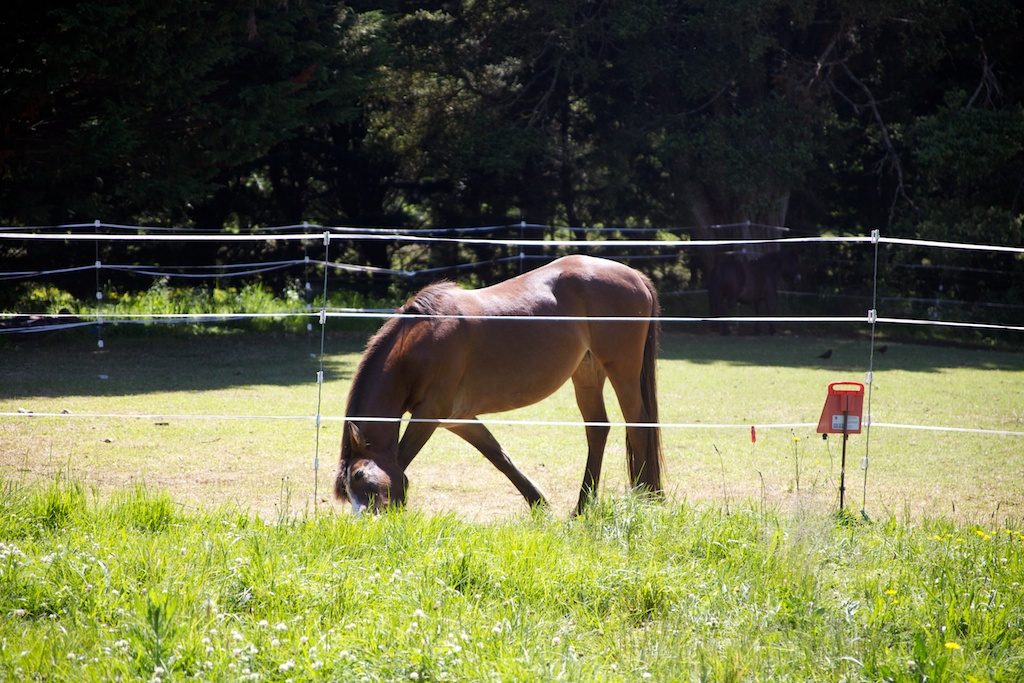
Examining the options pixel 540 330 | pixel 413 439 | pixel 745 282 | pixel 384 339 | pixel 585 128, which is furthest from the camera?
pixel 585 128

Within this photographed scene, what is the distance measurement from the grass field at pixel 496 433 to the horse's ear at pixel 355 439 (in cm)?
49

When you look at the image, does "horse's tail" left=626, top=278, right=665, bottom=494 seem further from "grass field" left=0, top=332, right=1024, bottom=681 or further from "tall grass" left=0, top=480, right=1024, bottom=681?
"tall grass" left=0, top=480, right=1024, bottom=681

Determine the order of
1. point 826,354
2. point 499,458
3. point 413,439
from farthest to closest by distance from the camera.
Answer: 1. point 826,354
2. point 499,458
3. point 413,439

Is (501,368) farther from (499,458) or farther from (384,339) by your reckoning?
(384,339)

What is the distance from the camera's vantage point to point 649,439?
6.13 metres

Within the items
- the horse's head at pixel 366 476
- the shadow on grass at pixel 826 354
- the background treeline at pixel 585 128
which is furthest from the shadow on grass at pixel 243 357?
the horse's head at pixel 366 476

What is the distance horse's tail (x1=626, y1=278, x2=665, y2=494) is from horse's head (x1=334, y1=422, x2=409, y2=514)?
5.06ft

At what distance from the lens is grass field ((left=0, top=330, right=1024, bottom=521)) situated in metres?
6.29

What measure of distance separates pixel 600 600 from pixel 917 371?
10.9m

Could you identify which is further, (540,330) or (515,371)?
(540,330)

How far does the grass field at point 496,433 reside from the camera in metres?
6.29

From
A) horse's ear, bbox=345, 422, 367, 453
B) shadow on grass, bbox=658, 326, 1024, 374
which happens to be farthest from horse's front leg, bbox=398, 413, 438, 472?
shadow on grass, bbox=658, 326, 1024, 374

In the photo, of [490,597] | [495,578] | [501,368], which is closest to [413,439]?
[501,368]

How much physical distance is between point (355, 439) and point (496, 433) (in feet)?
12.6
